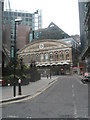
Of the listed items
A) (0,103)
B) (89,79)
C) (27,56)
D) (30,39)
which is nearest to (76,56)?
(27,56)

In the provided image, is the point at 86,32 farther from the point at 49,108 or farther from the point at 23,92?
the point at 49,108

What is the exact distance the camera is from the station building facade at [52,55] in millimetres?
97062

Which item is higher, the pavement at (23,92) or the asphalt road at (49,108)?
the asphalt road at (49,108)

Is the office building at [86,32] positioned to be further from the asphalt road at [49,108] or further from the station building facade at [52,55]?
the asphalt road at [49,108]

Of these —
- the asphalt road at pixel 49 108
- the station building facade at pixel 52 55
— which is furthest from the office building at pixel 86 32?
the asphalt road at pixel 49 108

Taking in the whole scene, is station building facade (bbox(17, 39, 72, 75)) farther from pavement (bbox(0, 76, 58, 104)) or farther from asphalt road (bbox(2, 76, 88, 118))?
asphalt road (bbox(2, 76, 88, 118))

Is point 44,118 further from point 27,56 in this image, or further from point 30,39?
point 30,39

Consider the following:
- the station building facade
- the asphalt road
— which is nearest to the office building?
the station building facade

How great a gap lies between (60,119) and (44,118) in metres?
0.66

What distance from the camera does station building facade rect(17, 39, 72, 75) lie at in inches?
3821

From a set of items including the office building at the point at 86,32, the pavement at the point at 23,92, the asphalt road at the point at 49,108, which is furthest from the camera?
the office building at the point at 86,32

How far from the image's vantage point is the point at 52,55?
103m

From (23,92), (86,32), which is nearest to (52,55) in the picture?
(86,32)

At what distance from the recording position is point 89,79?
35.7 m
